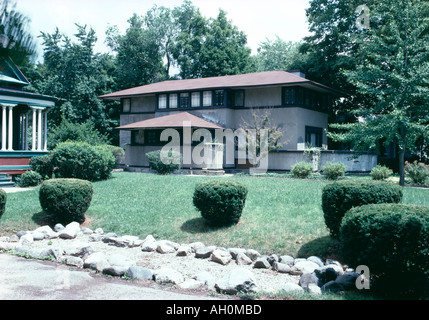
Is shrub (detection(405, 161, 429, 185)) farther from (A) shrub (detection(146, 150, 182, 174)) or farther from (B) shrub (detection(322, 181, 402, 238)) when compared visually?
(A) shrub (detection(146, 150, 182, 174))

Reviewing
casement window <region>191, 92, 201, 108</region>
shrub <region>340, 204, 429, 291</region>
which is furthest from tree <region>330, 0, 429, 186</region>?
casement window <region>191, 92, 201, 108</region>

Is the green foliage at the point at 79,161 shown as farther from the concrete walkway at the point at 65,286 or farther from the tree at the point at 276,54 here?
the tree at the point at 276,54

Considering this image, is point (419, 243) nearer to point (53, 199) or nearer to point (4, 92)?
point (53, 199)

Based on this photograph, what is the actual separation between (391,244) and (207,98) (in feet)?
85.3

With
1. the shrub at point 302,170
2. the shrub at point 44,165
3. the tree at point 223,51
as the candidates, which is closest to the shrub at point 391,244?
the shrub at point 302,170

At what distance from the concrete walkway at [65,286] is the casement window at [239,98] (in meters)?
23.5

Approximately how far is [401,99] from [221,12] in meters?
33.9

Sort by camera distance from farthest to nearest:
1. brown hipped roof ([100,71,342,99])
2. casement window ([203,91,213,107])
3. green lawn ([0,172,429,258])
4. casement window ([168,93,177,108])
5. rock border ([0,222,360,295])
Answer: casement window ([168,93,177,108]) < casement window ([203,91,213,107]) < brown hipped roof ([100,71,342,99]) < green lawn ([0,172,429,258]) < rock border ([0,222,360,295])

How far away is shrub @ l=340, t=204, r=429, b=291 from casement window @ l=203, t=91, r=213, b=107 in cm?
2509

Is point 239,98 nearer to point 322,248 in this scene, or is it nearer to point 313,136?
point 313,136

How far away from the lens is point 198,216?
12547mm

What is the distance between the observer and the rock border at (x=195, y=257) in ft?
23.7

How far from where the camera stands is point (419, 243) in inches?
238

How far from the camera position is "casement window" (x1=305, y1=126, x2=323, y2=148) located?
1179 inches
